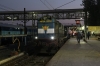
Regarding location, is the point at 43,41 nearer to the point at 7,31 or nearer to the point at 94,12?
the point at 7,31

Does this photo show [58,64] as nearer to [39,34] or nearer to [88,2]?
[39,34]

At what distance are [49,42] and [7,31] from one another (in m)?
13.4

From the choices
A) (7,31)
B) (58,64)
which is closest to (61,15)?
(7,31)

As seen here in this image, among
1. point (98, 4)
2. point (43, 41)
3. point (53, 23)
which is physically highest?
point (98, 4)

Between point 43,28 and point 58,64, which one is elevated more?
point 43,28

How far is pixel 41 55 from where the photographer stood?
26.5 metres

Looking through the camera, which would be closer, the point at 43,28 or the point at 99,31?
the point at 43,28

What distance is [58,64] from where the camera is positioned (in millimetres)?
14000

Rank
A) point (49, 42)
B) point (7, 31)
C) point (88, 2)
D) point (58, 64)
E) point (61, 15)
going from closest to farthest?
1. point (58, 64)
2. point (49, 42)
3. point (7, 31)
4. point (88, 2)
5. point (61, 15)

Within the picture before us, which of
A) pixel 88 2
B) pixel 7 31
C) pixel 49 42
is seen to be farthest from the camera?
pixel 88 2

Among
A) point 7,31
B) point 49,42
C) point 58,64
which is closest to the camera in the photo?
point 58,64

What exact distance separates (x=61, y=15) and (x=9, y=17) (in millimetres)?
17618

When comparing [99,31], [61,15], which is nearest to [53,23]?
[99,31]

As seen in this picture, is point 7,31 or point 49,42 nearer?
point 49,42
